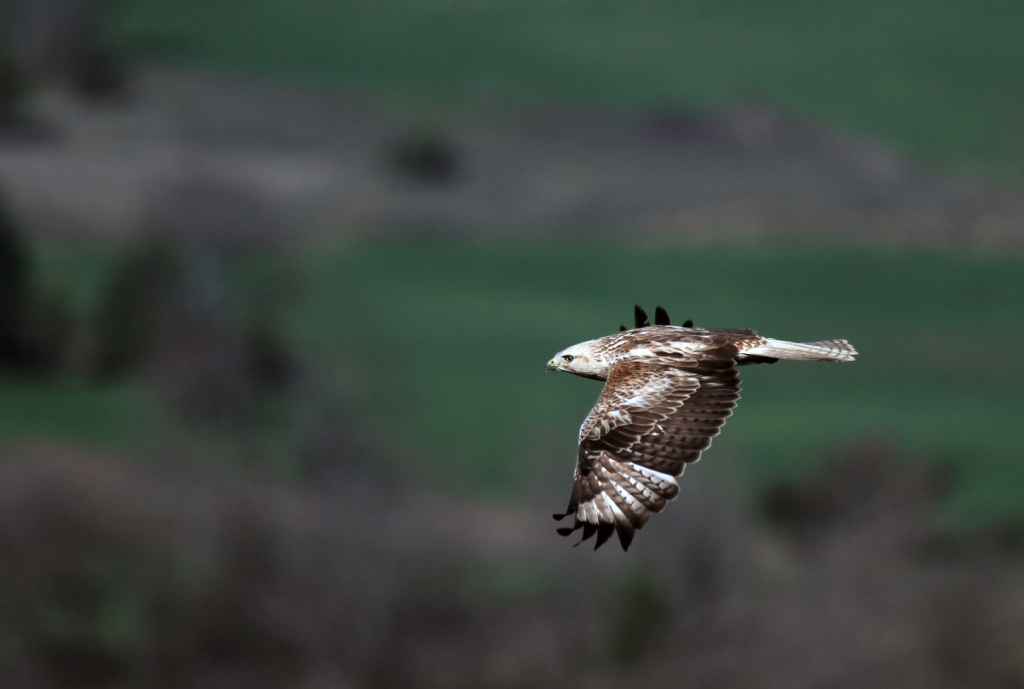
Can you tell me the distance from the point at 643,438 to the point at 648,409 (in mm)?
433

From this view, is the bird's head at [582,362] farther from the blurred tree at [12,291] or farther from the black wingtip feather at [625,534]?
the blurred tree at [12,291]

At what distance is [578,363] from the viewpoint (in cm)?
1702

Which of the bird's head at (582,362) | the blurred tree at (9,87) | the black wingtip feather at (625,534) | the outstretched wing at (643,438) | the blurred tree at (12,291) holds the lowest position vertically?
the black wingtip feather at (625,534)

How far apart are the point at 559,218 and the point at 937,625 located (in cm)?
5358

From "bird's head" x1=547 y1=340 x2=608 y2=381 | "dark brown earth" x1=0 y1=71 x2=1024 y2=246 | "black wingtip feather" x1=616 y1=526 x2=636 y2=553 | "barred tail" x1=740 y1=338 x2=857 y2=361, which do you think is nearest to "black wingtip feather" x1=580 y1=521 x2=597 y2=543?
"black wingtip feather" x1=616 y1=526 x2=636 y2=553

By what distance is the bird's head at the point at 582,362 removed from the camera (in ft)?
55.3

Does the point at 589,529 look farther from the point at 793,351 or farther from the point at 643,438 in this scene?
the point at 793,351

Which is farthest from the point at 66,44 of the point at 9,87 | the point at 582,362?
the point at 582,362

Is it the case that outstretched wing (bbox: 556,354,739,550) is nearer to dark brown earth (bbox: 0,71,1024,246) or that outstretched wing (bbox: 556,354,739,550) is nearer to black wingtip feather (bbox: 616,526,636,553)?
black wingtip feather (bbox: 616,526,636,553)

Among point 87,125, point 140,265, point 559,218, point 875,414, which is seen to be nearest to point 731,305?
point 875,414

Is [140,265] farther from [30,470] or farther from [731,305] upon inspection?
[731,305]

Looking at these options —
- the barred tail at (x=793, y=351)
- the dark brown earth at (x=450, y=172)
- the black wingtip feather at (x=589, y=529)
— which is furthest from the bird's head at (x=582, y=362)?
the dark brown earth at (x=450, y=172)

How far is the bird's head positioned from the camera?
1686cm

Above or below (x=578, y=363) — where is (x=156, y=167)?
above
